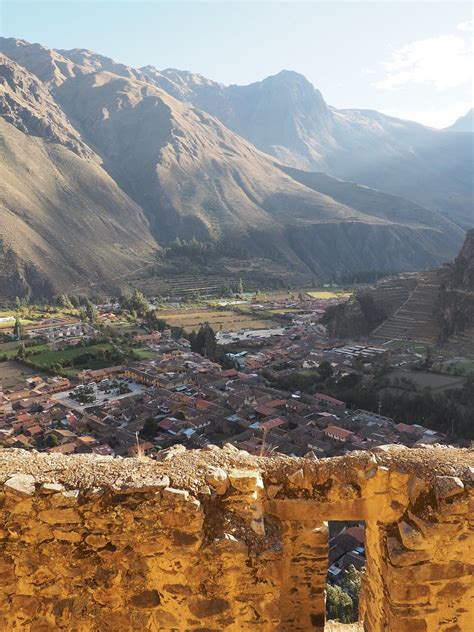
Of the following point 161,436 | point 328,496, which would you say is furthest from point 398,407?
point 328,496

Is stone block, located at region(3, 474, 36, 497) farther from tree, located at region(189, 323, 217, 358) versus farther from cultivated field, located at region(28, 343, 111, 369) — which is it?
tree, located at region(189, 323, 217, 358)

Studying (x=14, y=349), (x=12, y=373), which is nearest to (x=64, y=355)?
(x=12, y=373)

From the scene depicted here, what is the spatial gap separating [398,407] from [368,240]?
16288cm

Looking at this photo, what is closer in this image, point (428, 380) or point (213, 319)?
point (428, 380)

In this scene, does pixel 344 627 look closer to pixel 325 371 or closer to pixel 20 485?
pixel 20 485

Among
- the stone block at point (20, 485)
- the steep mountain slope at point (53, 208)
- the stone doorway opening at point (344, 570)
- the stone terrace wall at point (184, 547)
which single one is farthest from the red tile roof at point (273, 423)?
the steep mountain slope at point (53, 208)

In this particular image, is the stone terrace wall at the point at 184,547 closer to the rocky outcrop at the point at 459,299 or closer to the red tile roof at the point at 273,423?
the red tile roof at the point at 273,423

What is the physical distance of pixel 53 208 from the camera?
14000 centimetres

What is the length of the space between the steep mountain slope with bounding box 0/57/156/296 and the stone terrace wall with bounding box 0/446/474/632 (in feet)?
373

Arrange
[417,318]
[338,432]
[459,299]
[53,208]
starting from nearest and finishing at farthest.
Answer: [338,432] → [459,299] → [417,318] → [53,208]

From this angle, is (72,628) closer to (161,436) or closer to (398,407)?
(161,436)

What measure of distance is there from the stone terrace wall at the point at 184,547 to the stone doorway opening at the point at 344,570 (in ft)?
38.4

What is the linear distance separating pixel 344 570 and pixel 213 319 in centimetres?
7392

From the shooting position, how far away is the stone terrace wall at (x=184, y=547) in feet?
16.9
